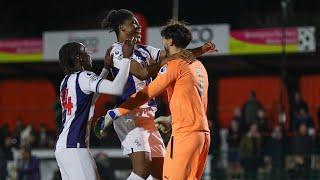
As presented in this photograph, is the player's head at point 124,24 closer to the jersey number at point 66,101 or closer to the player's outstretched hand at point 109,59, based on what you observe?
the player's outstretched hand at point 109,59

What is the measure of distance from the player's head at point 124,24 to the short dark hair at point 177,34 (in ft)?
2.06

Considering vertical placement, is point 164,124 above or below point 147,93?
below

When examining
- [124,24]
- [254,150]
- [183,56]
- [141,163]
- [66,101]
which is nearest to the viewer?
[183,56]

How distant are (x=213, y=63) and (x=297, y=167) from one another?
9.20 metres

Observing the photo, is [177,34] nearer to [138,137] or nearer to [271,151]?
[138,137]

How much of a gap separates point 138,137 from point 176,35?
112 centimetres

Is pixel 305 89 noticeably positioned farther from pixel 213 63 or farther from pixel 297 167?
pixel 297 167

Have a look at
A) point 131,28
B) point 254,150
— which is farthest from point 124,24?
point 254,150

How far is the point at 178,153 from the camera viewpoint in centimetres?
667

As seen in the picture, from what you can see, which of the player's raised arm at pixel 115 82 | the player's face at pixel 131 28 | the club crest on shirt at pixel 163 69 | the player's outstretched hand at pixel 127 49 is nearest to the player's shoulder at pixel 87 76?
the player's raised arm at pixel 115 82

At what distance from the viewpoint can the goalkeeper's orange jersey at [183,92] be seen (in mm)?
6727

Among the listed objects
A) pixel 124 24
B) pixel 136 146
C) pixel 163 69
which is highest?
pixel 124 24

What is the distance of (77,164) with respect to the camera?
Result: 274 inches

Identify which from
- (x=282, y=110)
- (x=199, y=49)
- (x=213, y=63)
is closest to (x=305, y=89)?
(x=213, y=63)
